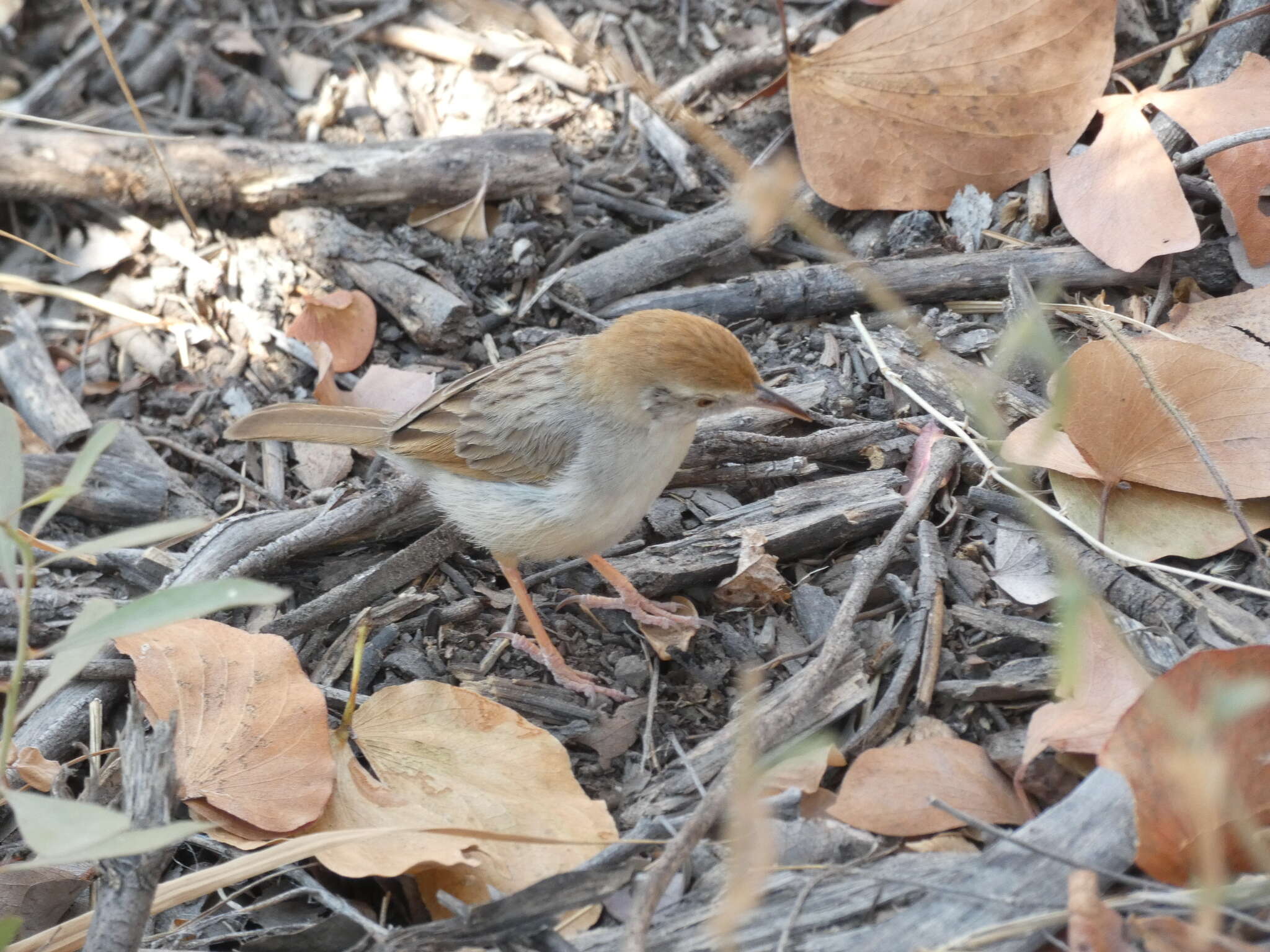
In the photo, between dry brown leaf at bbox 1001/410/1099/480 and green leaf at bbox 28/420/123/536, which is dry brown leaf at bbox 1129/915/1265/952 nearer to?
dry brown leaf at bbox 1001/410/1099/480

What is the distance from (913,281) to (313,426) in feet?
8.85

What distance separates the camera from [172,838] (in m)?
2.50

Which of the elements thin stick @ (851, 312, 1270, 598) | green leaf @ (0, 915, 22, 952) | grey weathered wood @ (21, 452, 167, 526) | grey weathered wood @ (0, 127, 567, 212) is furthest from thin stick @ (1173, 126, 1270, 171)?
green leaf @ (0, 915, 22, 952)

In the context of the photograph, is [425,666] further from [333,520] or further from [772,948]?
[772,948]

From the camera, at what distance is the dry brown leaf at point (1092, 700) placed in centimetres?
308

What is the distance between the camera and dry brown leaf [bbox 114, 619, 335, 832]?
3.57 metres

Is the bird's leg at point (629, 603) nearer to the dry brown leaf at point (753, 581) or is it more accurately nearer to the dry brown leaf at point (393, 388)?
the dry brown leaf at point (753, 581)

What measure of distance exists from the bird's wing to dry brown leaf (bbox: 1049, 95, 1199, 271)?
86.5 inches

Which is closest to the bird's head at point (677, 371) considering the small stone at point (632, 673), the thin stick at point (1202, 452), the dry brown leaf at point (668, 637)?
the dry brown leaf at point (668, 637)

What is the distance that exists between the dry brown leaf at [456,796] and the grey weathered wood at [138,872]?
0.47m

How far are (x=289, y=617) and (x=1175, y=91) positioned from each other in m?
4.25

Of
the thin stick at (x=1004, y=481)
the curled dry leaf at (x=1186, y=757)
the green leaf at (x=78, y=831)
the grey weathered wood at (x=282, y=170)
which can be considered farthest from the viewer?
the grey weathered wood at (x=282, y=170)

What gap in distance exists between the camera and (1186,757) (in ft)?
8.55

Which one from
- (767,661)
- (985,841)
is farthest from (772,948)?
(767,661)
